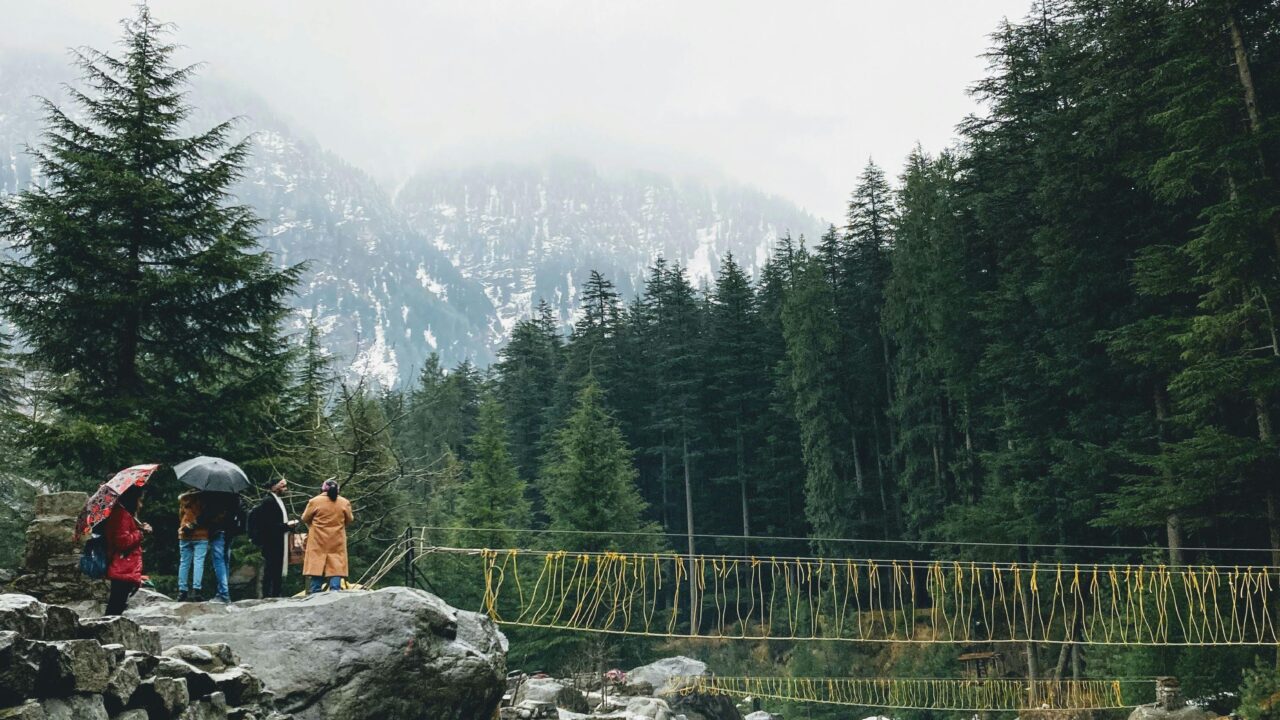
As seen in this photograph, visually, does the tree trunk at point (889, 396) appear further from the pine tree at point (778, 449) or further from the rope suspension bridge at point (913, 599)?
the rope suspension bridge at point (913, 599)

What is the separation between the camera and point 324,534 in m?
10.1

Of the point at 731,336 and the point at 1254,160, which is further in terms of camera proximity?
the point at 731,336

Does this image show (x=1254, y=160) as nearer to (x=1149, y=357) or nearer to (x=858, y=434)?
(x=1149, y=357)

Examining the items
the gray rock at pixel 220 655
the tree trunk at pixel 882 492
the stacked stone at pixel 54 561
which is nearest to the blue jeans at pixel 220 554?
the stacked stone at pixel 54 561

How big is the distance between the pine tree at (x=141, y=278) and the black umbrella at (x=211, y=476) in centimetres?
498

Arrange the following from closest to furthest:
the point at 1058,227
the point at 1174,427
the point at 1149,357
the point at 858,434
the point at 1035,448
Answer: the point at 1149,357 → the point at 1174,427 → the point at 1058,227 → the point at 1035,448 → the point at 858,434

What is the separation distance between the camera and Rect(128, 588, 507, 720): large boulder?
837cm

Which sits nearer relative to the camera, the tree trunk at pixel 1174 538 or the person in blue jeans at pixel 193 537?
the person in blue jeans at pixel 193 537

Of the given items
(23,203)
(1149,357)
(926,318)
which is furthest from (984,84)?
(23,203)

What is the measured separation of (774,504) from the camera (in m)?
40.4

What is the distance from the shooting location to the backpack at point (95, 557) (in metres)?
7.98

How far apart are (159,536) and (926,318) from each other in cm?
2308

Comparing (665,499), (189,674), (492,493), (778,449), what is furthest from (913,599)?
(665,499)

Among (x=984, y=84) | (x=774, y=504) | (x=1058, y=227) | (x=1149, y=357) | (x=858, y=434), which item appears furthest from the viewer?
(x=774, y=504)
